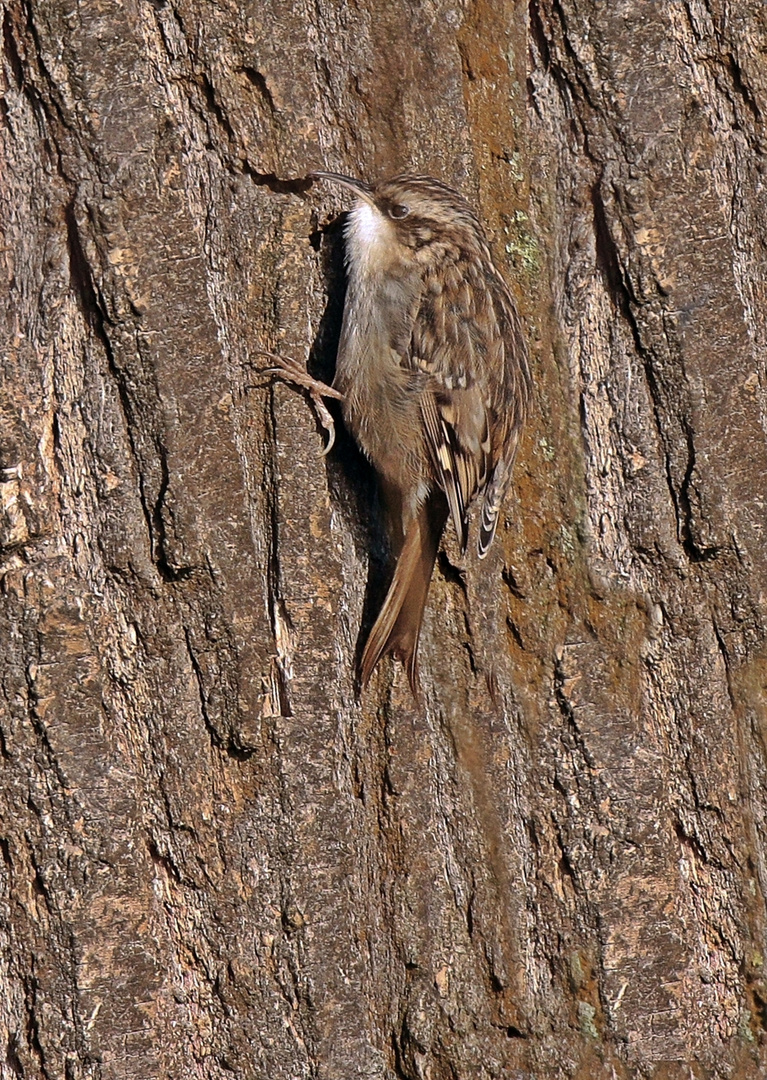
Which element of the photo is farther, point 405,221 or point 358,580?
point 405,221

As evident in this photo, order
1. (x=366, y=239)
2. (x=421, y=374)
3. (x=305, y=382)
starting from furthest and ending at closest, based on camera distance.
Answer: (x=421, y=374), (x=366, y=239), (x=305, y=382)

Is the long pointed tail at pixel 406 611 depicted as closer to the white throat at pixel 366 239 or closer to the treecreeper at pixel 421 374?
the treecreeper at pixel 421 374

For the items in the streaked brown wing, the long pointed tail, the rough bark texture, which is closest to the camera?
the rough bark texture

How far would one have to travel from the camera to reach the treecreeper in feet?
7.73

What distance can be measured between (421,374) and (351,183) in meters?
0.51

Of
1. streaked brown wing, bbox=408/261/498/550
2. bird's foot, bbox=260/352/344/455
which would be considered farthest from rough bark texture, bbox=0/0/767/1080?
streaked brown wing, bbox=408/261/498/550

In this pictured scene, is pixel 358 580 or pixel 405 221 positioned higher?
pixel 405 221

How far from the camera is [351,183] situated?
2293 mm

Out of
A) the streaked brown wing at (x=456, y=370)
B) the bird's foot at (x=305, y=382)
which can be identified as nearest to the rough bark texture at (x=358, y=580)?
the bird's foot at (x=305, y=382)

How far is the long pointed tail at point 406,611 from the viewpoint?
2279mm

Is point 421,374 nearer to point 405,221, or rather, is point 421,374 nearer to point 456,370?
point 456,370

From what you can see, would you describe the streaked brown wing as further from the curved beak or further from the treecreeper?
the curved beak

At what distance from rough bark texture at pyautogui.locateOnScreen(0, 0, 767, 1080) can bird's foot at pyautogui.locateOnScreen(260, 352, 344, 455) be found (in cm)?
3

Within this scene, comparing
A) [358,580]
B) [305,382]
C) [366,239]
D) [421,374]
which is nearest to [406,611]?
[358,580]
